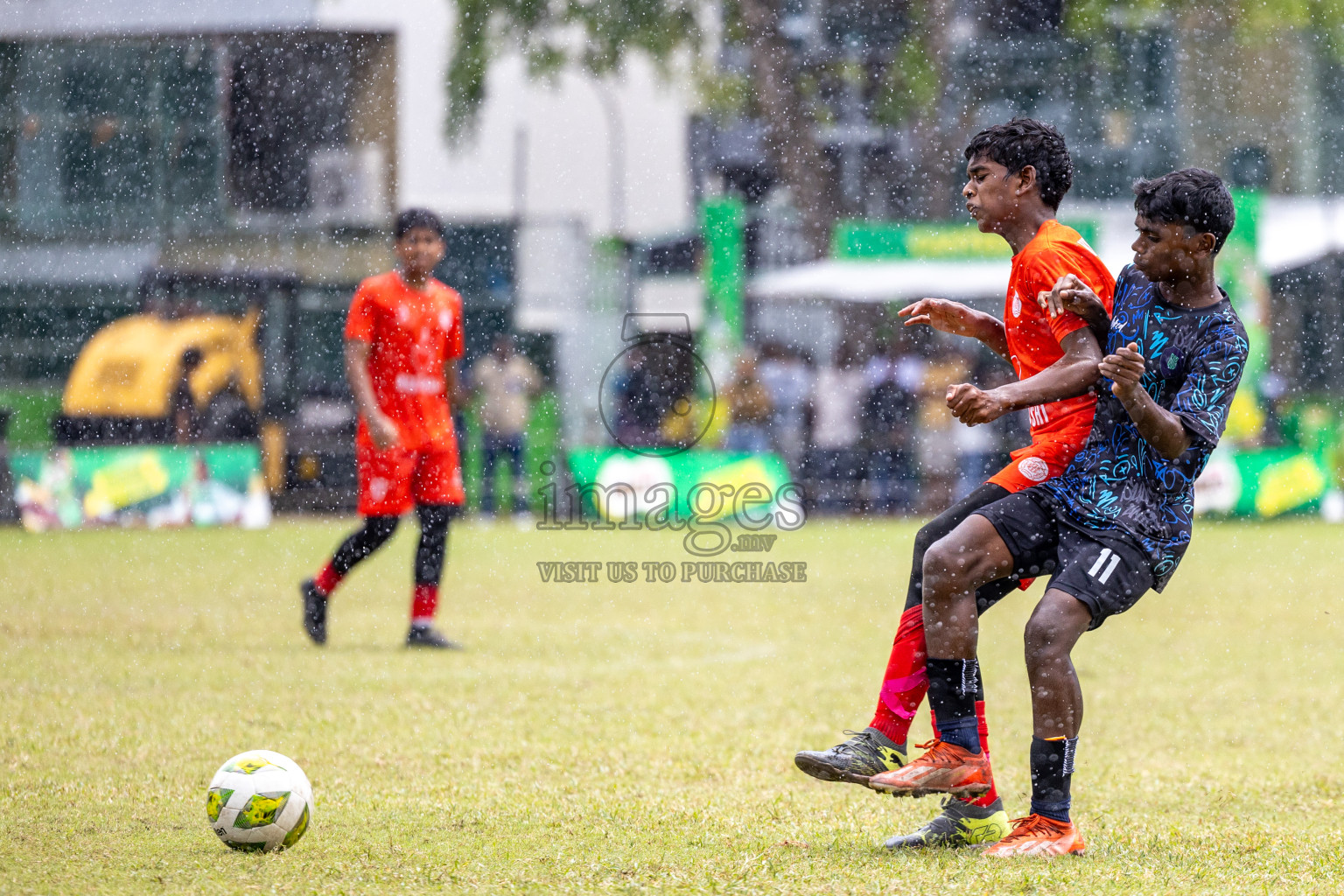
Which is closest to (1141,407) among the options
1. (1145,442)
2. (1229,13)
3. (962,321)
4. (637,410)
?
(1145,442)

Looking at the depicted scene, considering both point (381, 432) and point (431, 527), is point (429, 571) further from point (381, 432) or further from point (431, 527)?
point (381, 432)

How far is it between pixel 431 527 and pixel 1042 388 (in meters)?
4.47

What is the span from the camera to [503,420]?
57.1 feet

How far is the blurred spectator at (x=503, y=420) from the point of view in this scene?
57.0ft

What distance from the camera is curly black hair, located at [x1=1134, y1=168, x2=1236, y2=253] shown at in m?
3.86

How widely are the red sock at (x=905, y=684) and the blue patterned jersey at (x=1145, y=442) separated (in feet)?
1.75

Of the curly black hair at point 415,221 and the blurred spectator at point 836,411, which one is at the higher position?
the curly black hair at point 415,221

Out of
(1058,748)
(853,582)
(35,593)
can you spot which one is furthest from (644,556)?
(1058,748)

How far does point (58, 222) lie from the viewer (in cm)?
2681

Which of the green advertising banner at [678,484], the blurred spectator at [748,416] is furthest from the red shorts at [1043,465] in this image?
the blurred spectator at [748,416]

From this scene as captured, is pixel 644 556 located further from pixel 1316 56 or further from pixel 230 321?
pixel 1316 56

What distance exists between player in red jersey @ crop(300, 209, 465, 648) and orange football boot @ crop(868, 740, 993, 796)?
13.6ft

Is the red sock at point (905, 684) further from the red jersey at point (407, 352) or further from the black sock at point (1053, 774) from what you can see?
the red jersey at point (407, 352)

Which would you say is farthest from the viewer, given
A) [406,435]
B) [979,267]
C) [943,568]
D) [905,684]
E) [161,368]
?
[979,267]
